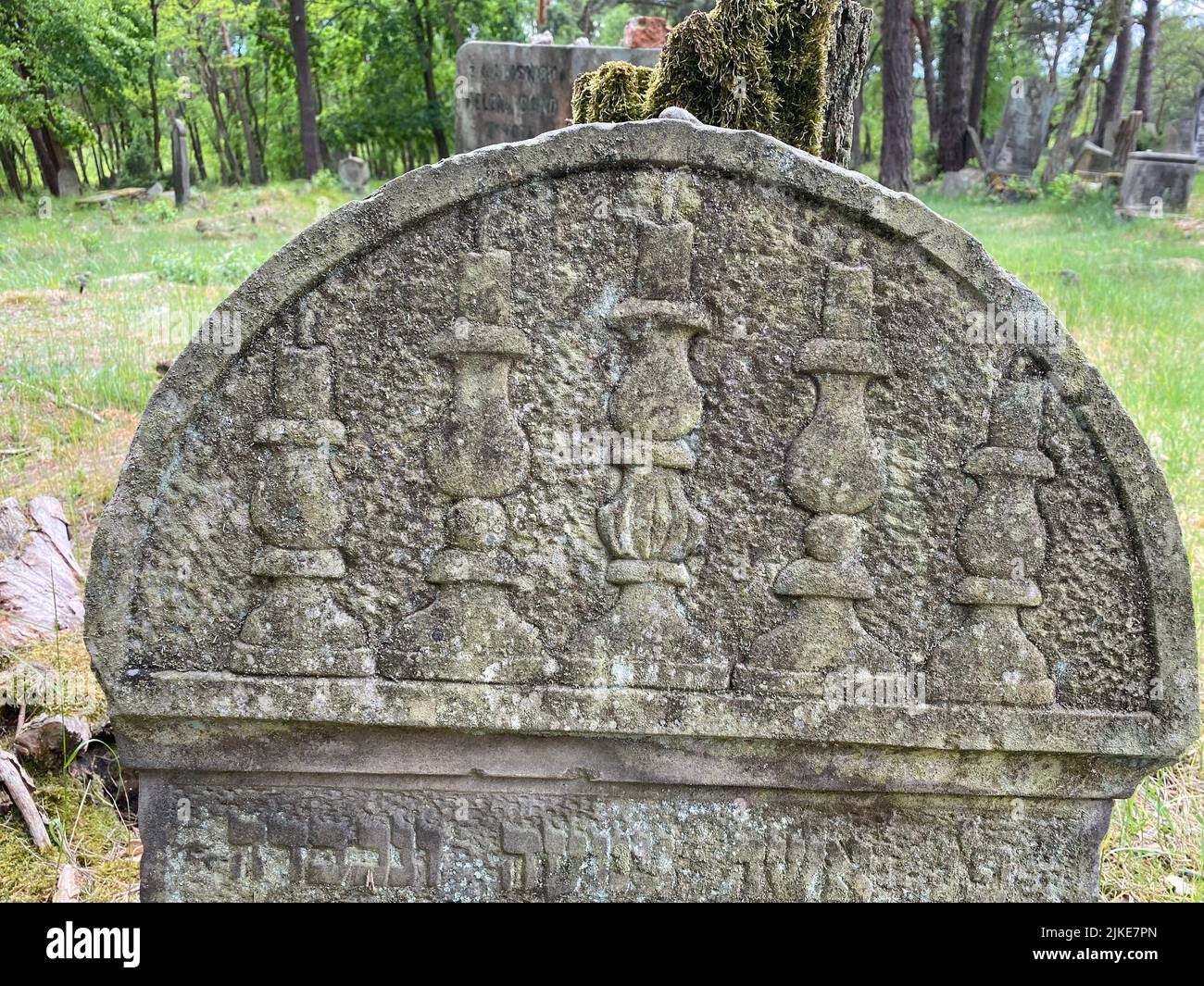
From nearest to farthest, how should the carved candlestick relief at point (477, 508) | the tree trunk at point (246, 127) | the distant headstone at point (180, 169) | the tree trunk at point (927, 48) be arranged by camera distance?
the carved candlestick relief at point (477, 508) < the distant headstone at point (180, 169) < the tree trunk at point (927, 48) < the tree trunk at point (246, 127)

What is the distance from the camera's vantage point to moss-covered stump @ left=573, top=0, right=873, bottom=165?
2518 mm

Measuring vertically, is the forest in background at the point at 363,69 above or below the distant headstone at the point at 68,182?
above

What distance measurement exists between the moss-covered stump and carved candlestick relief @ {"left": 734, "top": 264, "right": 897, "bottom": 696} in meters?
1.01

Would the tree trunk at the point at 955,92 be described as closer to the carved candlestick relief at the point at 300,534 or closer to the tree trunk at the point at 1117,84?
the tree trunk at the point at 1117,84

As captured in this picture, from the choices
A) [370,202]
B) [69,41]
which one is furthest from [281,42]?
[370,202]

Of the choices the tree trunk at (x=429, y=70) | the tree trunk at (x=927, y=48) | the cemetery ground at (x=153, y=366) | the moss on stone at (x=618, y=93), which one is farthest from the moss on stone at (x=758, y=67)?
the tree trunk at (x=927, y=48)

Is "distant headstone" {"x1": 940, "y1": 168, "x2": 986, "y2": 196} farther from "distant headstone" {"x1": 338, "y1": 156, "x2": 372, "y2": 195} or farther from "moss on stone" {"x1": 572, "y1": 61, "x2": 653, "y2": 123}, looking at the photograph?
"moss on stone" {"x1": 572, "y1": 61, "x2": 653, "y2": 123}

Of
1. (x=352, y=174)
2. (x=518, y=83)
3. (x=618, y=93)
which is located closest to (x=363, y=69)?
(x=352, y=174)

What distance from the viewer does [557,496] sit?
1.82 meters

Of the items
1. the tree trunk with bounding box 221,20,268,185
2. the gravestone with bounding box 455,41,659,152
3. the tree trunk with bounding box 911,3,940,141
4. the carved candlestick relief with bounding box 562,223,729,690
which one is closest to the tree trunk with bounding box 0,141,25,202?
the tree trunk with bounding box 221,20,268,185

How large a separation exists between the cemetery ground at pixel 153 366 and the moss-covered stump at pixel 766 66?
213 cm

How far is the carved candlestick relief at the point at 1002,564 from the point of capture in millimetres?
1821

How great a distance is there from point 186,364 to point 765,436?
109cm

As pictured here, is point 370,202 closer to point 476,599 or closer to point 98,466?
point 476,599
